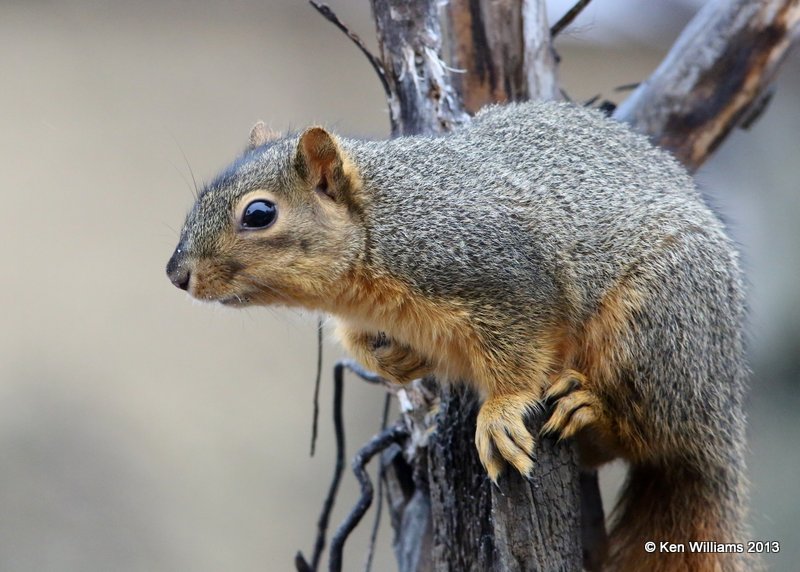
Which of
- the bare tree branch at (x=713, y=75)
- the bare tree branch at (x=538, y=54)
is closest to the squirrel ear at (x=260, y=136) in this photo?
the bare tree branch at (x=538, y=54)

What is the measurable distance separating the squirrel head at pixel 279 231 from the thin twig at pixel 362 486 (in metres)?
0.66

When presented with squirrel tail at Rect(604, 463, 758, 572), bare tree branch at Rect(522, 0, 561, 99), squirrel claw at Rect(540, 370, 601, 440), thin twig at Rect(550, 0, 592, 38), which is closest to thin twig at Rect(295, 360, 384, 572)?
squirrel claw at Rect(540, 370, 601, 440)

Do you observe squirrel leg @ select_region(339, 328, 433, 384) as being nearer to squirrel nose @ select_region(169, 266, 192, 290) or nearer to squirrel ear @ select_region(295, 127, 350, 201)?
squirrel ear @ select_region(295, 127, 350, 201)

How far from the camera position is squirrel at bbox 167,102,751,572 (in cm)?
245

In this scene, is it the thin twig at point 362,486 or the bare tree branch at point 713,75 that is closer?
the thin twig at point 362,486

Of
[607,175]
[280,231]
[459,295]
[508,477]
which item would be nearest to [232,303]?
[280,231]

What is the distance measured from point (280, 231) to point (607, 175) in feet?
3.14

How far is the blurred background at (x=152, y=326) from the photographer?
511cm

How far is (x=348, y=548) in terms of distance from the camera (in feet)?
19.8

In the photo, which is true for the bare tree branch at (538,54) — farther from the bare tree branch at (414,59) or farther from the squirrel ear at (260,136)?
the squirrel ear at (260,136)

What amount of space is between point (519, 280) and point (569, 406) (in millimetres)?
355

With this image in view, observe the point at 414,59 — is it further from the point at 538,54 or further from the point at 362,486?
the point at 362,486

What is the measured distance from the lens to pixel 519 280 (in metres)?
2.47

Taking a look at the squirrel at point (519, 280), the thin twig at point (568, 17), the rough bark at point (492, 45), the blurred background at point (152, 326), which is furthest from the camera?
the blurred background at point (152, 326)
